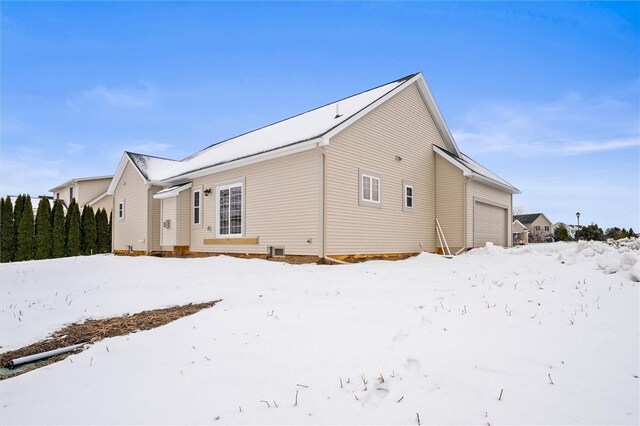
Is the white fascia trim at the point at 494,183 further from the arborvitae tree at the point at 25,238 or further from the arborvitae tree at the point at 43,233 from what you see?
the arborvitae tree at the point at 25,238

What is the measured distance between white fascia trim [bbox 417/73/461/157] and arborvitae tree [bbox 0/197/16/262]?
22.6 metres

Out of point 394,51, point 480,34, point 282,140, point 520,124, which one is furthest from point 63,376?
point 520,124

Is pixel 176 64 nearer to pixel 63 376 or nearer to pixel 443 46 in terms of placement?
pixel 443 46

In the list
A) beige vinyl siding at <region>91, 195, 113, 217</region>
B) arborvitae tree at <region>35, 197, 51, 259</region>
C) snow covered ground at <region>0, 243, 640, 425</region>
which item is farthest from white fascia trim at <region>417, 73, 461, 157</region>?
beige vinyl siding at <region>91, 195, 113, 217</region>

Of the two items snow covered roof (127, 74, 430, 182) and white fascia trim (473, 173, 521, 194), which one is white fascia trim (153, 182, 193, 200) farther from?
white fascia trim (473, 173, 521, 194)

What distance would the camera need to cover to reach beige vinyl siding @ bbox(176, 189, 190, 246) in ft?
51.5

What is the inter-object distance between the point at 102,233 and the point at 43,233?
3.04 m

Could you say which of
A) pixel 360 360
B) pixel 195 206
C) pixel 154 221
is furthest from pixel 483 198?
pixel 154 221

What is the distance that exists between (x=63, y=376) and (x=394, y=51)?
18.8 metres

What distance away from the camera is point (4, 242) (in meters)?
19.5

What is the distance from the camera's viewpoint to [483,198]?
618 inches

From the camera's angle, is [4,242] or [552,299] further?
[4,242]

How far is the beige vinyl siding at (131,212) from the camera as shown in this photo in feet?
60.7

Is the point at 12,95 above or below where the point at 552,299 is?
above
